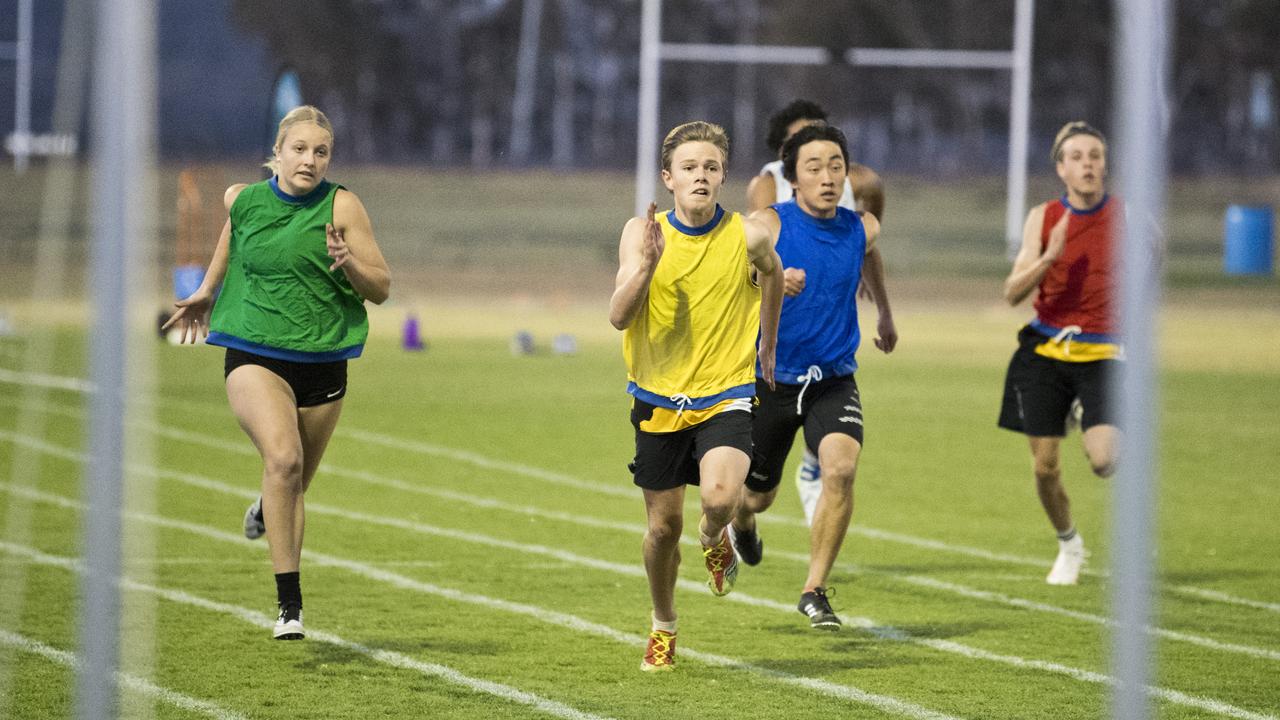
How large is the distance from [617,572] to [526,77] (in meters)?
64.4

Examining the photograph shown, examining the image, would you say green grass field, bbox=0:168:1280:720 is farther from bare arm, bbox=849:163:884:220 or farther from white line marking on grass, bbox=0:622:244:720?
bare arm, bbox=849:163:884:220

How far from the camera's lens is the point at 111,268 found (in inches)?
136

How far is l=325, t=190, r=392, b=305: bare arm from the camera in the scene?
23.5ft

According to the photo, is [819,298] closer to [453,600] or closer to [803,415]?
[803,415]

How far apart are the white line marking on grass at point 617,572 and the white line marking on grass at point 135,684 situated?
1.89 m

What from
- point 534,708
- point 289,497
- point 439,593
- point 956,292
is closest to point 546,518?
point 439,593

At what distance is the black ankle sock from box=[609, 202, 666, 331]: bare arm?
1.57m

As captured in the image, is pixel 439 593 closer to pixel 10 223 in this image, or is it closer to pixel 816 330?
pixel 816 330

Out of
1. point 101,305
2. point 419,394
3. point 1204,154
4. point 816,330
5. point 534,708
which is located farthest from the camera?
point 1204,154

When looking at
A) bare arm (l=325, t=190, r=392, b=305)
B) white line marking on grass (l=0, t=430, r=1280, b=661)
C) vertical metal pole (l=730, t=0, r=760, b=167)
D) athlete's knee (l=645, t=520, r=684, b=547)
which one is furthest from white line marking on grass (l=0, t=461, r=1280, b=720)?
vertical metal pole (l=730, t=0, r=760, b=167)

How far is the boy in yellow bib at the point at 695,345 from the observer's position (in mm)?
6797

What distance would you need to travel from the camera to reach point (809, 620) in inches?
318

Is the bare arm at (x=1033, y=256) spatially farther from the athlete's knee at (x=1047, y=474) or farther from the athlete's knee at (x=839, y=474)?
the athlete's knee at (x=839, y=474)

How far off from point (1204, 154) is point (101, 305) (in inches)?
2608
